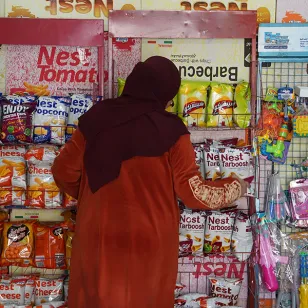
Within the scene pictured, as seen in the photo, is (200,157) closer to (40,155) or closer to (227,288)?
(227,288)

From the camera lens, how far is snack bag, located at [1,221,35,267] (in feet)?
11.3

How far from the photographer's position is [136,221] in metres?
2.49

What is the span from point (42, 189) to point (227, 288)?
1404 millimetres

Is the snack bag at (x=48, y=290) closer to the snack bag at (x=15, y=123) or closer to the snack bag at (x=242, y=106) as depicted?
the snack bag at (x=15, y=123)

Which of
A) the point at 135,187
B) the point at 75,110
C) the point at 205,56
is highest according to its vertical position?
the point at 205,56

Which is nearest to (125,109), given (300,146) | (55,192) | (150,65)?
(150,65)

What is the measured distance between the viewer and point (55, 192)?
3.44 meters

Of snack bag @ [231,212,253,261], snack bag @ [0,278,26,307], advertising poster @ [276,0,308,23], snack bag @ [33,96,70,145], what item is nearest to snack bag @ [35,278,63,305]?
snack bag @ [0,278,26,307]

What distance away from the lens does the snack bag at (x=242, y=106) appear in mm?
3479

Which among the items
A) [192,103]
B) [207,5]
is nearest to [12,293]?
[192,103]

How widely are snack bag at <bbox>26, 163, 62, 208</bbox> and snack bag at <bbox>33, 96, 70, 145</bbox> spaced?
0.65 ft

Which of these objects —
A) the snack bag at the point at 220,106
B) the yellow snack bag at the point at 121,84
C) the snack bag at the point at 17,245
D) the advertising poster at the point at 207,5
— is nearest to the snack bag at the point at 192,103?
the snack bag at the point at 220,106

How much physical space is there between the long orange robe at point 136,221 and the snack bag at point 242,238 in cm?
95

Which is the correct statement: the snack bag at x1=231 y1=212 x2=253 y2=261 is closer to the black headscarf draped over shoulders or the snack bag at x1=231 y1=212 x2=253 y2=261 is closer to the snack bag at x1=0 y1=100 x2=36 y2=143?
the black headscarf draped over shoulders
